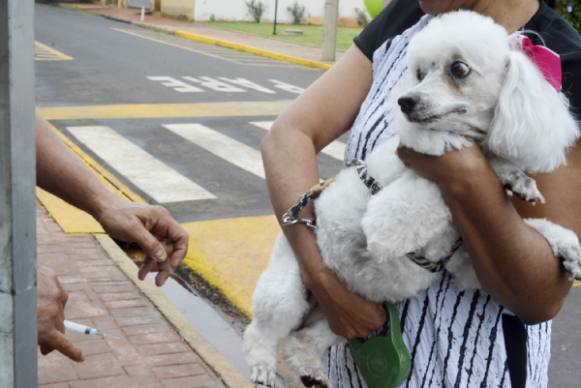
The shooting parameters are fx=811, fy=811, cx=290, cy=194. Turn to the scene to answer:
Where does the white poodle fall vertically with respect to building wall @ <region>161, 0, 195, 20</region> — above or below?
above

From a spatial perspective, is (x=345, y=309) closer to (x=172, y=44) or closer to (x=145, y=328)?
(x=145, y=328)

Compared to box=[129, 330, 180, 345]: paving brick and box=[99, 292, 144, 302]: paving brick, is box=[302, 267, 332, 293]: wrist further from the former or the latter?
box=[99, 292, 144, 302]: paving brick

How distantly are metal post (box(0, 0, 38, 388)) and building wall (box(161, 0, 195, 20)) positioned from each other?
108 feet

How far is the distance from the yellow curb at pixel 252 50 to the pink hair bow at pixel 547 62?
680 inches

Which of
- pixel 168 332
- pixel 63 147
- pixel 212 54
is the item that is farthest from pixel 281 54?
pixel 63 147

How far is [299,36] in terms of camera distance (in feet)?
94.3

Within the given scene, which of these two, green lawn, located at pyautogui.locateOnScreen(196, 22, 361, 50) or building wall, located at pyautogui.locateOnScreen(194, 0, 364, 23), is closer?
green lawn, located at pyautogui.locateOnScreen(196, 22, 361, 50)

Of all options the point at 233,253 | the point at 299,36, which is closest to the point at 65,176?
the point at 233,253

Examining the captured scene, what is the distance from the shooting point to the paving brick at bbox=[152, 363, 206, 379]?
4016 mm

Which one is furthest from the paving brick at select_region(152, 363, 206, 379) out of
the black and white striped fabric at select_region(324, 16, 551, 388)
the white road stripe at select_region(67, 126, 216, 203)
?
the white road stripe at select_region(67, 126, 216, 203)

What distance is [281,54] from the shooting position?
21.5m

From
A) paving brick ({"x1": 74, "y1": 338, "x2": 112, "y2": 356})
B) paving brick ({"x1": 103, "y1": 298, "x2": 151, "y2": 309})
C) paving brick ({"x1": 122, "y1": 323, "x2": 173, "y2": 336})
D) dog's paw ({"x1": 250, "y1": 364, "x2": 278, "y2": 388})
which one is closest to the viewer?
dog's paw ({"x1": 250, "y1": 364, "x2": 278, "y2": 388})

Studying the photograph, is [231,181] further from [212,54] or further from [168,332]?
[212,54]

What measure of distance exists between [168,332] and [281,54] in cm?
1757
